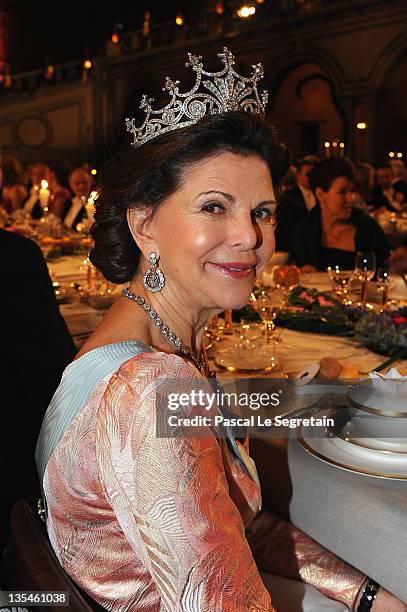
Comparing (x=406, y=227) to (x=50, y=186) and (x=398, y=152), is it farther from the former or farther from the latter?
(x=398, y=152)

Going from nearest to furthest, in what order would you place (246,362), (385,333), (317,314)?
(246,362), (385,333), (317,314)

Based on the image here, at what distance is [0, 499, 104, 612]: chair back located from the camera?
2.81 ft

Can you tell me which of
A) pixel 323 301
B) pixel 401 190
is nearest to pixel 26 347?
pixel 323 301

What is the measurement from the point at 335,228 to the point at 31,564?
403cm

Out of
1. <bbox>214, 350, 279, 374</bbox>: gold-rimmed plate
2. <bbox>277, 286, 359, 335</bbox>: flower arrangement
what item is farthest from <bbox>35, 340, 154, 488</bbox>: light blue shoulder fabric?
<bbox>277, 286, 359, 335</bbox>: flower arrangement

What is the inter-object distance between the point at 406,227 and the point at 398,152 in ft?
26.7

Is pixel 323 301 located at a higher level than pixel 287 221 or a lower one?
lower

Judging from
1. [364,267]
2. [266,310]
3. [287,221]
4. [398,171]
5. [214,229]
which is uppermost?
[398,171]

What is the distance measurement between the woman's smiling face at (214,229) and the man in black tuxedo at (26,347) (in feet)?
1.65

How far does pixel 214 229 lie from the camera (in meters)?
1.17

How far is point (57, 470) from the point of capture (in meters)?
1.01

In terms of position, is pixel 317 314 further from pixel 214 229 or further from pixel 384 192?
pixel 384 192

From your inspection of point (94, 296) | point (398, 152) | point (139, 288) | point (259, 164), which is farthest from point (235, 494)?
point (398, 152)

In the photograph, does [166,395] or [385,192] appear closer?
[166,395]
